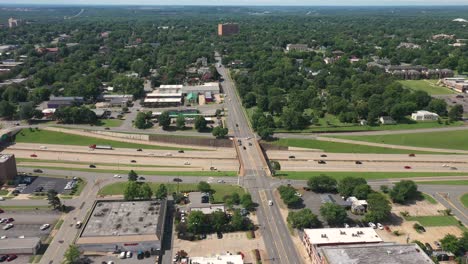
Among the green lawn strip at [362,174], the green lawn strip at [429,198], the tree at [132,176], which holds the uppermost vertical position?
the tree at [132,176]

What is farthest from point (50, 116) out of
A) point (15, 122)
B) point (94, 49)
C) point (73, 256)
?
point (94, 49)

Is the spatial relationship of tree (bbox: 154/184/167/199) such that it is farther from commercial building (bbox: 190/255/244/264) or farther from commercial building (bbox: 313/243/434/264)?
commercial building (bbox: 313/243/434/264)

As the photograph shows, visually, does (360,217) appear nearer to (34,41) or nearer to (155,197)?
(155,197)

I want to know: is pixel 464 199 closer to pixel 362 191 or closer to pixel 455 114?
pixel 362 191

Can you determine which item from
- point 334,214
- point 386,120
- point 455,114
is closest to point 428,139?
point 386,120

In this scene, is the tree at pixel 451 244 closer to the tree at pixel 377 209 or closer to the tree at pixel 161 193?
the tree at pixel 377 209

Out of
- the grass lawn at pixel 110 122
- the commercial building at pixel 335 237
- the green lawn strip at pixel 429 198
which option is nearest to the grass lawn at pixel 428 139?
the green lawn strip at pixel 429 198
